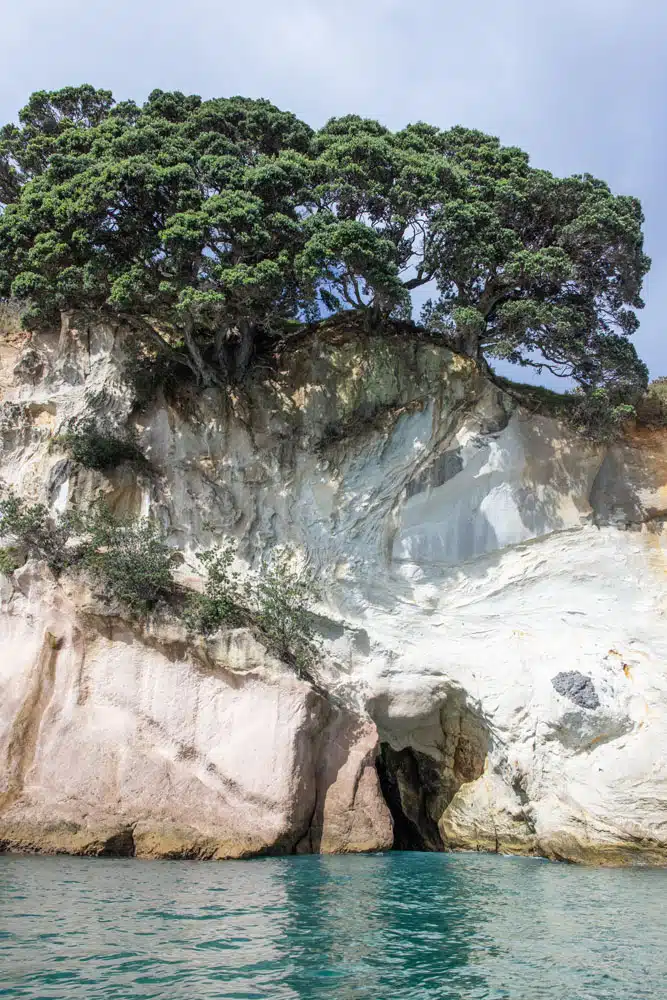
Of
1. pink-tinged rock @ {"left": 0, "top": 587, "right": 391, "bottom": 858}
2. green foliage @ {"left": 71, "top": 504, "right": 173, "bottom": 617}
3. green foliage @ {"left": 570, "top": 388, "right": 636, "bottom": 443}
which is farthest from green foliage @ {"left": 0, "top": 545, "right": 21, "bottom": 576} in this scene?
green foliage @ {"left": 570, "top": 388, "right": 636, "bottom": 443}

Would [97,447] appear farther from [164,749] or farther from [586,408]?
[586,408]

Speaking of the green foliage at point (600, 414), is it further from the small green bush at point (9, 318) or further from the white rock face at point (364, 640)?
the small green bush at point (9, 318)

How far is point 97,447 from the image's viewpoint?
2119 centimetres

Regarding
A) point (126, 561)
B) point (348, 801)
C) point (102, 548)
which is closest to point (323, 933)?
point (348, 801)

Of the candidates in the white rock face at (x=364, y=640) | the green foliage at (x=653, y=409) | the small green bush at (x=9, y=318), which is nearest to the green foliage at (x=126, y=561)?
the white rock face at (x=364, y=640)

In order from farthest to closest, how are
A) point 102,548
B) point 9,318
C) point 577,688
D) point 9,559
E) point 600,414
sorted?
point 9,318 < point 600,414 < point 102,548 < point 9,559 < point 577,688

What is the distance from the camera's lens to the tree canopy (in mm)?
19828

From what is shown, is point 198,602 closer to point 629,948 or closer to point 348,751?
point 348,751

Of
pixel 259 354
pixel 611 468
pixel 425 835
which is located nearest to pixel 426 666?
pixel 425 835

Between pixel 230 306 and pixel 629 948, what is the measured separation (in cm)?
1585

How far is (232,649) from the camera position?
18.2 m

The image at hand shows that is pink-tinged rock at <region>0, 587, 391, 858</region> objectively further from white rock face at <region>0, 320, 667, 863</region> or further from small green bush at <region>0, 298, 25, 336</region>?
small green bush at <region>0, 298, 25, 336</region>

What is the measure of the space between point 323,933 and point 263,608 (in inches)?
396

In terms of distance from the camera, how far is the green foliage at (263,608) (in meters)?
18.5
